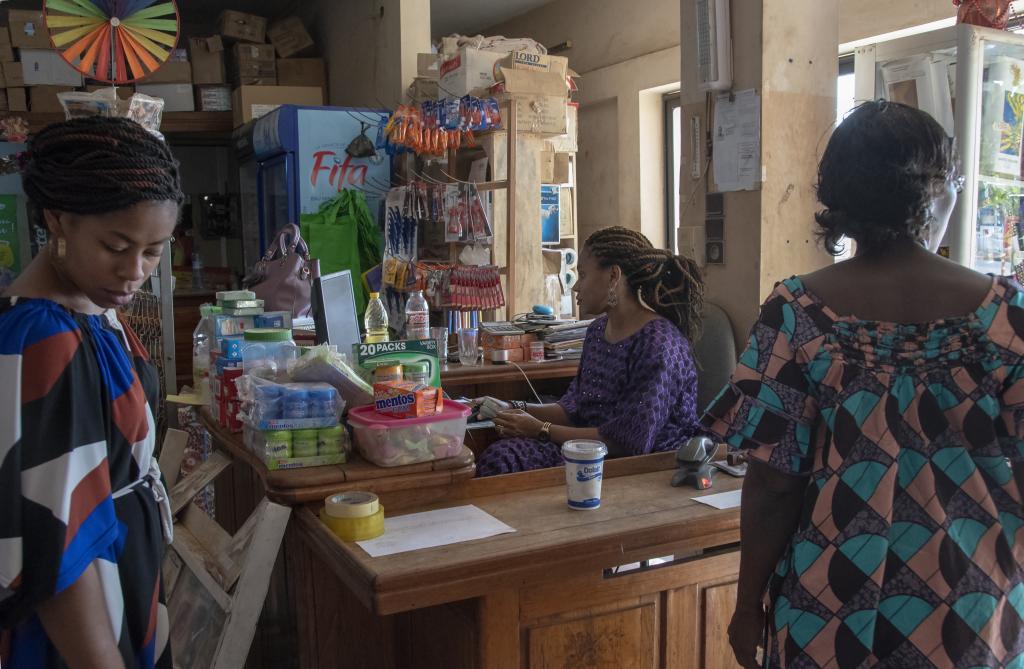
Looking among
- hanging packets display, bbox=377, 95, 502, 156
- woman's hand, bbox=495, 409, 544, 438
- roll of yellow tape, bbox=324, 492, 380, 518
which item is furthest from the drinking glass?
roll of yellow tape, bbox=324, 492, 380, 518

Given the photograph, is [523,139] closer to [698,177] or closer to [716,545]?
[698,177]

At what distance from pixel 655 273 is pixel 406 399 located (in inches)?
46.6

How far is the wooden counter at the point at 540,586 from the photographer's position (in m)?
1.71

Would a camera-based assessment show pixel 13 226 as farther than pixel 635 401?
Yes

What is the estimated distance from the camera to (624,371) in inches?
110

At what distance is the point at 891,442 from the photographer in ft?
4.29

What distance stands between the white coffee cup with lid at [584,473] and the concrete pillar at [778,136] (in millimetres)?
1606

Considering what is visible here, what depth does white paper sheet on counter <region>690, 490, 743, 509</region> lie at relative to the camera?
203 centimetres

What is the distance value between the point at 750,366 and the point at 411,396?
2.94ft

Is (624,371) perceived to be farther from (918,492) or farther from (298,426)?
(918,492)

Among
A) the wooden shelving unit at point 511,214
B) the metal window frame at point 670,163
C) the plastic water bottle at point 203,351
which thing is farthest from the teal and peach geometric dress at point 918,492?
the metal window frame at point 670,163

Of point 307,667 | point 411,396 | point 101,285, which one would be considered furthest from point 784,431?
point 307,667

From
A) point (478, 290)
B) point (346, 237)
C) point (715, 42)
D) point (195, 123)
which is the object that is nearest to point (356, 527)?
point (715, 42)

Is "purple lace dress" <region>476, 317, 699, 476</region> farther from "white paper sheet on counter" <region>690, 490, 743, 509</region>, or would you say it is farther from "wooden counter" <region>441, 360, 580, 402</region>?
"wooden counter" <region>441, 360, 580, 402</region>
